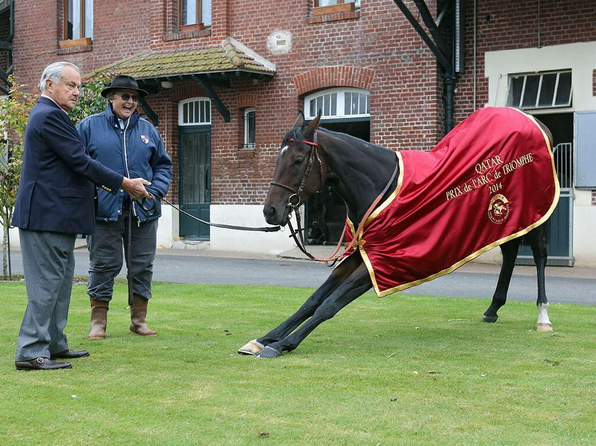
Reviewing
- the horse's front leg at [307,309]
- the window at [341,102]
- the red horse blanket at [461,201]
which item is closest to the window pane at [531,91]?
the window at [341,102]

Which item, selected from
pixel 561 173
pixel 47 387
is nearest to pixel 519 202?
pixel 47 387

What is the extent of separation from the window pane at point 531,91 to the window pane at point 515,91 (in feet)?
0.38

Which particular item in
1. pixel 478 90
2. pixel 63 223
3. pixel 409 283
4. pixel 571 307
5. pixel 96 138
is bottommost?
pixel 571 307

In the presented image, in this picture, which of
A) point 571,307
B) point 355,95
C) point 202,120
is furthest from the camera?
point 202,120

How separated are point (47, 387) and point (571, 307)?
6604mm

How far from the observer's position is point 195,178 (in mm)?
20641

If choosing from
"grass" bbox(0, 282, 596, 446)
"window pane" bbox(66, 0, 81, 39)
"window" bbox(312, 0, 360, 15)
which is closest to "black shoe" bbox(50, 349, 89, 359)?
"grass" bbox(0, 282, 596, 446)

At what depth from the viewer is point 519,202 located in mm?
7469

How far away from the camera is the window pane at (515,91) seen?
1620 centimetres

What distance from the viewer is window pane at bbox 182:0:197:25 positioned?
20.3 m

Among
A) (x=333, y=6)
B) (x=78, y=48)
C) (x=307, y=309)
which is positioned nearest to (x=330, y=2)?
(x=333, y=6)

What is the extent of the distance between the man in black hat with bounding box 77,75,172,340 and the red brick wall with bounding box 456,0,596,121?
33.5 ft

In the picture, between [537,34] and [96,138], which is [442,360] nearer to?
[96,138]

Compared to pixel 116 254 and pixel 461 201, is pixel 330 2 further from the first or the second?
pixel 116 254
